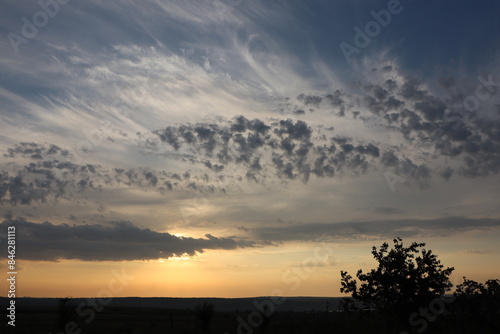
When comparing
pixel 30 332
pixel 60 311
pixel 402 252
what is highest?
pixel 402 252

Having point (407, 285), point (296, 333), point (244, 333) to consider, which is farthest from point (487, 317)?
point (244, 333)

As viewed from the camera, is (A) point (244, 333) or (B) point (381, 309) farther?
(A) point (244, 333)

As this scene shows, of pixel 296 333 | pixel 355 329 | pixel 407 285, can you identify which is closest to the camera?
pixel 407 285

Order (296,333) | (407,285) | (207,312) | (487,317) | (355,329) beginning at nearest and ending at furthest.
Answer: (407,285) → (487,317) → (355,329) → (296,333) → (207,312)

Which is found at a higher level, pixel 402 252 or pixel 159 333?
pixel 402 252

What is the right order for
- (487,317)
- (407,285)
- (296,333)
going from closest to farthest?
(407,285), (487,317), (296,333)

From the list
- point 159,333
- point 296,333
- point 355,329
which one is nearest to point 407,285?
point 355,329

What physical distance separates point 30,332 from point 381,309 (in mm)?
32822

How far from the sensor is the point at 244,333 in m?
42.2

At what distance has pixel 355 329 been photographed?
3397 cm

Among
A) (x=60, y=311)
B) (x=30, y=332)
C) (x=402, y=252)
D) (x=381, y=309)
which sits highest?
(x=402, y=252)

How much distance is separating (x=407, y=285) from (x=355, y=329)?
12204mm

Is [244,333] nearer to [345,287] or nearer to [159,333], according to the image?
[159,333]

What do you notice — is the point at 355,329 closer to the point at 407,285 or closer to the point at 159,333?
the point at 407,285
